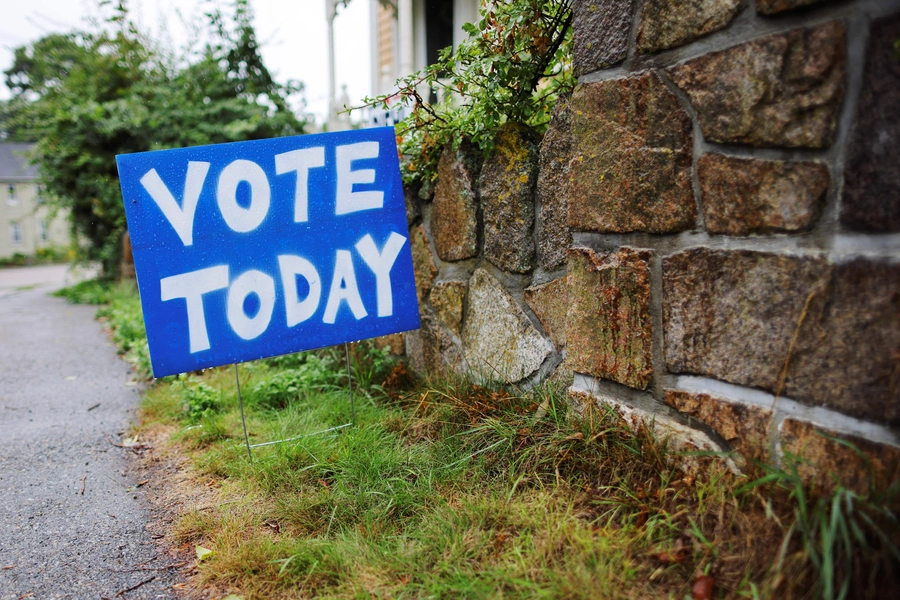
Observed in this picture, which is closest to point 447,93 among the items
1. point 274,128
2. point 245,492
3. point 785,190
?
point 785,190

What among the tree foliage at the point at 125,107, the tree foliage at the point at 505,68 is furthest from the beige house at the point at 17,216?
the tree foliage at the point at 505,68

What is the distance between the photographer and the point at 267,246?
2400mm

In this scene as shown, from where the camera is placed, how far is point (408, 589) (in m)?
1.58

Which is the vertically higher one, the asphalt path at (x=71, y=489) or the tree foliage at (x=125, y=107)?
the tree foliage at (x=125, y=107)

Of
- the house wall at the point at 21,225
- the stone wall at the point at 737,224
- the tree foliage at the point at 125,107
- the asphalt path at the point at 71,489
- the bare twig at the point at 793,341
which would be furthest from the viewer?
the house wall at the point at 21,225

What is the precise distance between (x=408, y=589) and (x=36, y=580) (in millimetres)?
1195

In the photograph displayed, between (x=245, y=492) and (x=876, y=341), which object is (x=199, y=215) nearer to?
(x=245, y=492)

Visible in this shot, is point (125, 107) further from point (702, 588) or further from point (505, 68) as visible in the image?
point (702, 588)

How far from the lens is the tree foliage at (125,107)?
749 cm

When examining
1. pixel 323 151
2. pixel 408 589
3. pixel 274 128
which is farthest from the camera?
pixel 274 128

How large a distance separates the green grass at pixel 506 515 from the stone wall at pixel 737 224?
0.12 meters

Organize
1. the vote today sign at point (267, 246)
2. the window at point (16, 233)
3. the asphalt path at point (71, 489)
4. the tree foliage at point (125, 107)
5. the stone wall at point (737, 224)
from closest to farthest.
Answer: the stone wall at point (737, 224) < the asphalt path at point (71, 489) < the vote today sign at point (267, 246) < the tree foliage at point (125, 107) < the window at point (16, 233)

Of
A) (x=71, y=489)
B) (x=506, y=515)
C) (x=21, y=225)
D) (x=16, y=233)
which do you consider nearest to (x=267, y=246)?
(x=71, y=489)

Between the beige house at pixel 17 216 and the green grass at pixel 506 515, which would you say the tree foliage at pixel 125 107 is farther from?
the beige house at pixel 17 216
